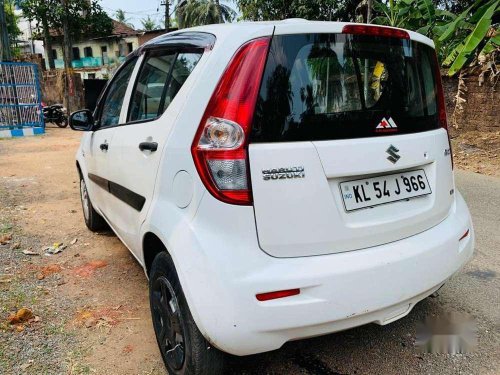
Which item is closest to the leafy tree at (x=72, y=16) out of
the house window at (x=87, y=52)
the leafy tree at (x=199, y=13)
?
the leafy tree at (x=199, y=13)

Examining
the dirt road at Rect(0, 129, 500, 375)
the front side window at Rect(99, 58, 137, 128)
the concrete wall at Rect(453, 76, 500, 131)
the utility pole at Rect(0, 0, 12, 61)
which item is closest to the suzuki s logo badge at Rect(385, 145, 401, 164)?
the dirt road at Rect(0, 129, 500, 375)

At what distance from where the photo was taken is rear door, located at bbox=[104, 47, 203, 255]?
7.23 feet

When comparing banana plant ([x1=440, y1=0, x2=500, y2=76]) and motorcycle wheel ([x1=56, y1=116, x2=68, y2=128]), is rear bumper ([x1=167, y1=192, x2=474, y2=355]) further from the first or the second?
motorcycle wheel ([x1=56, y1=116, x2=68, y2=128])

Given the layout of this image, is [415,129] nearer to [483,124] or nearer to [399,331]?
[399,331]

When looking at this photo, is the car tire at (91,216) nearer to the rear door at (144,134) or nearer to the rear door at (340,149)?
the rear door at (144,134)

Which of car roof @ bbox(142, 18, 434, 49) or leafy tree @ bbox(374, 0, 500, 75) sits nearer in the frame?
car roof @ bbox(142, 18, 434, 49)

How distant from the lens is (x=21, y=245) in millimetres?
4203

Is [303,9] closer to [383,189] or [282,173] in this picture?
[383,189]

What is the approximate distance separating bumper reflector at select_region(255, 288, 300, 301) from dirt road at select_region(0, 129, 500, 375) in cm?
75

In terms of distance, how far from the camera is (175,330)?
82.7 inches

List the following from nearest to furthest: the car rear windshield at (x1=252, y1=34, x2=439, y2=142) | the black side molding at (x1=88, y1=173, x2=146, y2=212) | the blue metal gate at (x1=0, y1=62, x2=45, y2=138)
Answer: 1. the car rear windshield at (x1=252, y1=34, x2=439, y2=142)
2. the black side molding at (x1=88, y1=173, x2=146, y2=212)
3. the blue metal gate at (x1=0, y1=62, x2=45, y2=138)

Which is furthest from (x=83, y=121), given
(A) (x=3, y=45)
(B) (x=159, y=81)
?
(A) (x=3, y=45)

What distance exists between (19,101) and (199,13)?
23.0 metres

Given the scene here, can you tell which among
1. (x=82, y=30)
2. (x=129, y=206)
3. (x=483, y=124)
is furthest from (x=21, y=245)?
(x=82, y=30)
